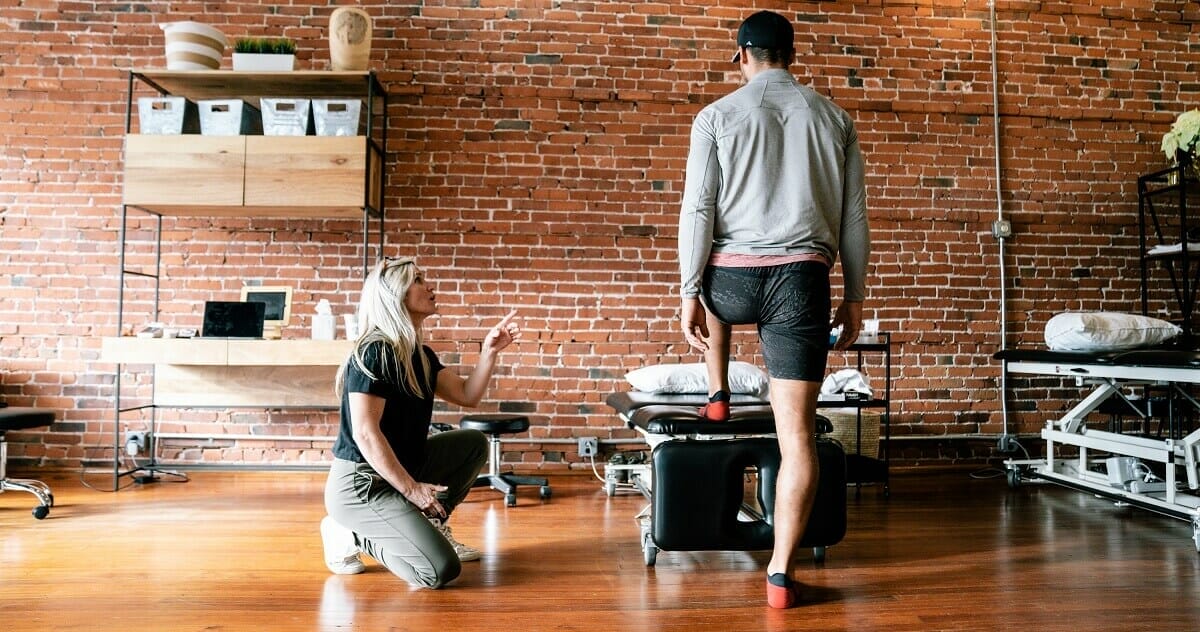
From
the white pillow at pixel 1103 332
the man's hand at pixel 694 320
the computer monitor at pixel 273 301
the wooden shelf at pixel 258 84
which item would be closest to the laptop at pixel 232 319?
the computer monitor at pixel 273 301

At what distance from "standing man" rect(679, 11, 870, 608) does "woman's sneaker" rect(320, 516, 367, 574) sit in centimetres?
121

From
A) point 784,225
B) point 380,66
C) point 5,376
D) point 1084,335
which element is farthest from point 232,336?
point 1084,335

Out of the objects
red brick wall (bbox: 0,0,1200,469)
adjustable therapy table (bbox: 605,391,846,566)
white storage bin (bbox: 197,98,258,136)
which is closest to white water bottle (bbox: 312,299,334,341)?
red brick wall (bbox: 0,0,1200,469)

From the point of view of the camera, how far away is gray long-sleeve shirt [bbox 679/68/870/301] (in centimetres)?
215

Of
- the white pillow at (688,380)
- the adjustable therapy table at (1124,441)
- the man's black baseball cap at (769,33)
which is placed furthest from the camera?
the white pillow at (688,380)

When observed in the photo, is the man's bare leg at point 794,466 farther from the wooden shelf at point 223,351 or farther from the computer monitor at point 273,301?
the computer monitor at point 273,301

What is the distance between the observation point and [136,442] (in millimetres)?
4336

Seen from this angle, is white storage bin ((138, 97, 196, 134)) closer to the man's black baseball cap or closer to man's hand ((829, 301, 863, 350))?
the man's black baseball cap

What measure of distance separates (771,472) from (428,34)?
336cm

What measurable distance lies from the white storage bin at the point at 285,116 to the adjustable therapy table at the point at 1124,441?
374 centimetres

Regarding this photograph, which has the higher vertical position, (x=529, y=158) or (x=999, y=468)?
(x=529, y=158)

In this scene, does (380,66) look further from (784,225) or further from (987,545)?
(987,545)

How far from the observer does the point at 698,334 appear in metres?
2.28

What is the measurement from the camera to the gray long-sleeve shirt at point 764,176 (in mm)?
2146
